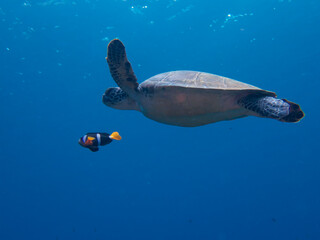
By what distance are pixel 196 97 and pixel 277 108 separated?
1331mm

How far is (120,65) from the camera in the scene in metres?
3.99

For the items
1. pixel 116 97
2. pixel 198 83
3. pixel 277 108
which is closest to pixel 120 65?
pixel 116 97

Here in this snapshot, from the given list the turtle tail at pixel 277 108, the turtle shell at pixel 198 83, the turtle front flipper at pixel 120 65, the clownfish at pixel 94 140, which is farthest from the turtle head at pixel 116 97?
the turtle tail at pixel 277 108

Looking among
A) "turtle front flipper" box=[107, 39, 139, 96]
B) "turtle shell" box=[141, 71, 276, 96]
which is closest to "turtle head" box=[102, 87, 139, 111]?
"turtle front flipper" box=[107, 39, 139, 96]

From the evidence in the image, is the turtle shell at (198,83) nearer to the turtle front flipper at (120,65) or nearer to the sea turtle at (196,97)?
the sea turtle at (196,97)

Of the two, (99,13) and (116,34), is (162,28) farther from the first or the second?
(99,13)

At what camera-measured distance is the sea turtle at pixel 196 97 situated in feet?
11.6

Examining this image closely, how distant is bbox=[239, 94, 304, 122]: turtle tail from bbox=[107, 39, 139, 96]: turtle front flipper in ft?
7.68

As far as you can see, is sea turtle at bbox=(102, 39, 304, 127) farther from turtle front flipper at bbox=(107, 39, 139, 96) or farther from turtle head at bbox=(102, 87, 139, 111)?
turtle head at bbox=(102, 87, 139, 111)

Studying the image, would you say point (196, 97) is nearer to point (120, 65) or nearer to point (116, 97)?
point (120, 65)

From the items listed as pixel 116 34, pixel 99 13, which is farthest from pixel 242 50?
pixel 99 13

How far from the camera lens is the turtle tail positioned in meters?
3.24

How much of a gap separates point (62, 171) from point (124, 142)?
13.7m

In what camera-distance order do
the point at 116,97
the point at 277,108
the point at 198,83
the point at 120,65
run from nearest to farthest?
the point at 277,108 → the point at 198,83 → the point at 120,65 → the point at 116,97
